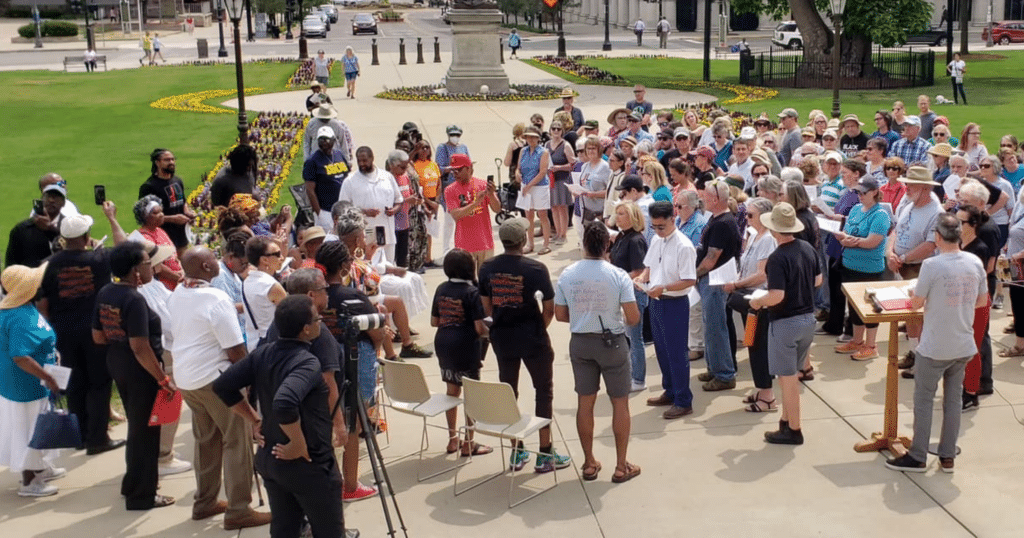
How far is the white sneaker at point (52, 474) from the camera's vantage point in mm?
8439

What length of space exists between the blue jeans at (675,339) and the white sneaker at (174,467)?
159 inches

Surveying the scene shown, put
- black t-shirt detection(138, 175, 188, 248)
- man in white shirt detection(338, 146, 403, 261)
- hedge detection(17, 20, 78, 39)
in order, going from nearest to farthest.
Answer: black t-shirt detection(138, 175, 188, 248) → man in white shirt detection(338, 146, 403, 261) → hedge detection(17, 20, 78, 39)

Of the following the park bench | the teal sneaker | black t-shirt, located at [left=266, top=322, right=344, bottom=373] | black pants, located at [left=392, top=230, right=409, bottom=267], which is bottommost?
the teal sneaker

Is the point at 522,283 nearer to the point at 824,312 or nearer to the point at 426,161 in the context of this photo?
the point at 824,312

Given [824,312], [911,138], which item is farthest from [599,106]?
[824,312]

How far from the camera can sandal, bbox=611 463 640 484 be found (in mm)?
8172

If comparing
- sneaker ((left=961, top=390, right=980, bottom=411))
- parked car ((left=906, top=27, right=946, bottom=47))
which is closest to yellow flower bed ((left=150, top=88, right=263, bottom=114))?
sneaker ((left=961, top=390, right=980, bottom=411))

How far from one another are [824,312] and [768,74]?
29758 millimetres

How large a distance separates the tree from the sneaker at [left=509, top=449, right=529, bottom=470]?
2998 cm

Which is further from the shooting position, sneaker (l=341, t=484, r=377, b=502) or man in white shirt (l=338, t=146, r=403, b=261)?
man in white shirt (l=338, t=146, r=403, b=261)

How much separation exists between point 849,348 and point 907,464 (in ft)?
9.20

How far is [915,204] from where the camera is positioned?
10289mm

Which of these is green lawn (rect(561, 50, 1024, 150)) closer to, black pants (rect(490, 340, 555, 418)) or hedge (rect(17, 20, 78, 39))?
black pants (rect(490, 340, 555, 418))

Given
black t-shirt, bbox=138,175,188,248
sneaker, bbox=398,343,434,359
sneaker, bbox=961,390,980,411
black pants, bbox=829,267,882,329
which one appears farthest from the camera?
black t-shirt, bbox=138,175,188,248
